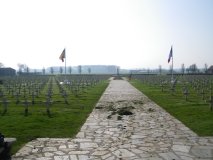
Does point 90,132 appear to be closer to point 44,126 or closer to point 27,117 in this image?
point 44,126

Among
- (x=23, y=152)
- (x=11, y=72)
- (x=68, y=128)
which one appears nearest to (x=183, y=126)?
(x=68, y=128)

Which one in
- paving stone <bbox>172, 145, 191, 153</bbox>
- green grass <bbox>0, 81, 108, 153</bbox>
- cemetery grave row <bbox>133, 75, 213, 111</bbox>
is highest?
cemetery grave row <bbox>133, 75, 213, 111</bbox>

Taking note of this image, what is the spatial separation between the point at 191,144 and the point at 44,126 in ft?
16.3

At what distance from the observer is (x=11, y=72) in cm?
9150

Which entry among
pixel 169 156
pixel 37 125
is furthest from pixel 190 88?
pixel 169 156

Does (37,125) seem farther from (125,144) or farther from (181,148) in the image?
(181,148)

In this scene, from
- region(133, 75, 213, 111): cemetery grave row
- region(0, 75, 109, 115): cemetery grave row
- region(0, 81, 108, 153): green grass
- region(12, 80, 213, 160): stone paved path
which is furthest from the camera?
region(133, 75, 213, 111): cemetery grave row

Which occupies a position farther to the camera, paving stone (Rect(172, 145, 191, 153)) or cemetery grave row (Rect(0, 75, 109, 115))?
cemetery grave row (Rect(0, 75, 109, 115))

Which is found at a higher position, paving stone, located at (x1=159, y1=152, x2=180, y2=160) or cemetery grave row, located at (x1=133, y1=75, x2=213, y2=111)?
cemetery grave row, located at (x1=133, y1=75, x2=213, y2=111)

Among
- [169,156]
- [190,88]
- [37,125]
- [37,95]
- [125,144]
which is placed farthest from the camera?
[190,88]

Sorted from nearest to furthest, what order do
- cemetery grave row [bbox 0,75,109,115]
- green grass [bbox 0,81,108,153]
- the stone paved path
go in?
1. the stone paved path
2. green grass [bbox 0,81,108,153]
3. cemetery grave row [bbox 0,75,109,115]

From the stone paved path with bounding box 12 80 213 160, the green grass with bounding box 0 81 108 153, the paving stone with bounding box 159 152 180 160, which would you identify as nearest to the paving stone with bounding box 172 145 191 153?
the stone paved path with bounding box 12 80 213 160

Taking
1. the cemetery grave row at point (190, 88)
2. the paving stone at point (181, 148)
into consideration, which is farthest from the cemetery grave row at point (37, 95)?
the cemetery grave row at point (190, 88)

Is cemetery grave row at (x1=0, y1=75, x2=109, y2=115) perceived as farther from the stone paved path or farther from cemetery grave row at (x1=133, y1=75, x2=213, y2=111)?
cemetery grave row at (x1=133, y1=75, x2=213, y2=111)
